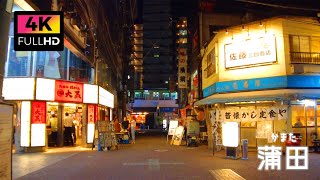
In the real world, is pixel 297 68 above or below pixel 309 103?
above

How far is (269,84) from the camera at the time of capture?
2045cm

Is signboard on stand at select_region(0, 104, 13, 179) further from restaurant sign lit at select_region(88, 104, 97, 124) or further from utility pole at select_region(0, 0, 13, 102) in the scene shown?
restaurant sign lit at select_region(88, 104, 97, 124)

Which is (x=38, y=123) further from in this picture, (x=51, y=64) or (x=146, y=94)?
(x=146, y=94)

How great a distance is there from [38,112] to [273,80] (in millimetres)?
12923

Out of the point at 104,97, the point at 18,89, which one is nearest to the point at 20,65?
the point at 18,89

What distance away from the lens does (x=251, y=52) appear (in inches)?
838

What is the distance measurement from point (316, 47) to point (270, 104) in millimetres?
4103

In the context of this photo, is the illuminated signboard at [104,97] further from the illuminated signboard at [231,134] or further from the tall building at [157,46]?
the tall building at [157,46]

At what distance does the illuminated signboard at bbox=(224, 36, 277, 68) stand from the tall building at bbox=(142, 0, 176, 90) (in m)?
78.4

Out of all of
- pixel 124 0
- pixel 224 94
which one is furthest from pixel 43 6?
pixel 124 0

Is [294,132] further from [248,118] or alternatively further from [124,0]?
[124,0]

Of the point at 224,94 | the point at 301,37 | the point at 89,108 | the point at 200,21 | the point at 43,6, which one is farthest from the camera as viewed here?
the point at 200,21

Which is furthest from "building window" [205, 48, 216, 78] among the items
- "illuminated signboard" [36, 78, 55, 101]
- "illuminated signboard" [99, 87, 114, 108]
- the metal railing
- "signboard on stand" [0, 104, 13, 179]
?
"signboard on stand" [0, 104, 13, 179]

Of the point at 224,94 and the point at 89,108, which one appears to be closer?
the point at 224,94
